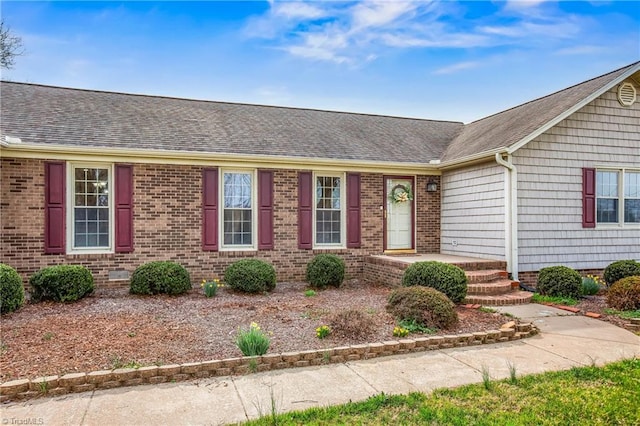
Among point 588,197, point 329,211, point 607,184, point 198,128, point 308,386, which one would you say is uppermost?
point 198,128

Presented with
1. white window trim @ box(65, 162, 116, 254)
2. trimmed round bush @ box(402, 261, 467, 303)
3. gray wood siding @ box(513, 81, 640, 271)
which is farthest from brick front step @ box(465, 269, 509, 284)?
white window trim @ box(65, 162, 116, 254)

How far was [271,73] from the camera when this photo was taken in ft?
53.2

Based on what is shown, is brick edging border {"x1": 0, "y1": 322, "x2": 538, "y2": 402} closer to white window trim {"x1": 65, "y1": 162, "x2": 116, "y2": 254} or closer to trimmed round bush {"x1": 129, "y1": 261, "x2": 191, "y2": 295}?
trimmed round bush {"x1": 129, "y1": 261, "x2": 191, "y2": 295}

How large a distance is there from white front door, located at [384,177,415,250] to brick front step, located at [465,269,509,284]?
8.51ft

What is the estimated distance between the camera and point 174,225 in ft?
29.9

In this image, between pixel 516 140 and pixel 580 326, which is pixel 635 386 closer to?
pixel 580 326

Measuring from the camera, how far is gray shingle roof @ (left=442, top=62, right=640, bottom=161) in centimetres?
899

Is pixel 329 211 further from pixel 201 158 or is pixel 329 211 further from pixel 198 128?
pixel 198 128

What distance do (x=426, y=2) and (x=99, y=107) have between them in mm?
8643

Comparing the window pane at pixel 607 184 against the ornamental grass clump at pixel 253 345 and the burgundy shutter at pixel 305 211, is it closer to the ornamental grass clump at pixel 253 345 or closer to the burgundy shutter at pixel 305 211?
the burgundy shutter at pixel 305 211

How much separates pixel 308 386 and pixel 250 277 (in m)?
4.61

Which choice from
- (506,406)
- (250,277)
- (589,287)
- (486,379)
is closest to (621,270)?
(589,287)

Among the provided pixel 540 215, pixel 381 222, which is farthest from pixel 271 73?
pixel 540 215

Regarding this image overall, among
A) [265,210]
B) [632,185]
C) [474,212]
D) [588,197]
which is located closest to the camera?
[588,197]
